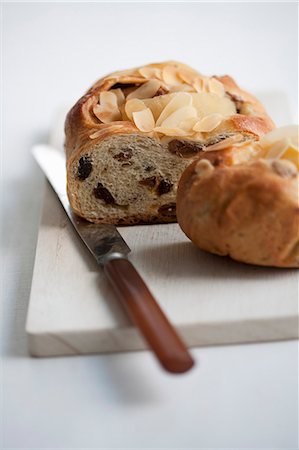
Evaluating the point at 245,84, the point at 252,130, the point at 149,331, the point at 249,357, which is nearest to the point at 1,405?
the point at 149,331

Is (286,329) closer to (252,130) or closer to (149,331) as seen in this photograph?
(149,331)

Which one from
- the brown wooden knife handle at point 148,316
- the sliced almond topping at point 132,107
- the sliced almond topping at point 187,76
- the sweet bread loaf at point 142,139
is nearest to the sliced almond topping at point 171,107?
the sweet bread loaf at point 142,139

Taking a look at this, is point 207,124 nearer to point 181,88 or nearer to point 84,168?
point 181,88

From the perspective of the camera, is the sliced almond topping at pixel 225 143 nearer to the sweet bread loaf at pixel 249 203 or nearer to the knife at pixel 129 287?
the sweet bread loaf at pixel 249 203

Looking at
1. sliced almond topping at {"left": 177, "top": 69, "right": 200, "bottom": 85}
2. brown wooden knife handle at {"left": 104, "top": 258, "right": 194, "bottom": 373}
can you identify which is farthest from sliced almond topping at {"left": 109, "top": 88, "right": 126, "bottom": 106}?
brown wooden knife handle at {"left": 104, "top": 258, "right": 194, "bottom": 373}

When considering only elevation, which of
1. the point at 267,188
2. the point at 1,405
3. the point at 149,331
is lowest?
the point at 1,405

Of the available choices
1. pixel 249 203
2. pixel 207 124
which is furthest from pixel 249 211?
pixel 207 124

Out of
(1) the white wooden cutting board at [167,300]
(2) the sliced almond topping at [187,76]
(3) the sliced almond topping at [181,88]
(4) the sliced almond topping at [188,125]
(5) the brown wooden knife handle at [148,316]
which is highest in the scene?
(3) the sliced almond topping at [181,88]
